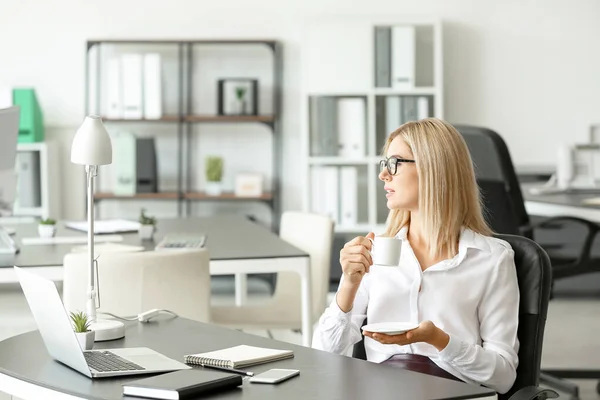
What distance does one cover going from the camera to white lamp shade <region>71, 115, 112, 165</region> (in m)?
2.35

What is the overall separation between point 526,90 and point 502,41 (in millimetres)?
345

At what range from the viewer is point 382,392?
1.81m

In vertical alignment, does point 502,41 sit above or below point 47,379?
above

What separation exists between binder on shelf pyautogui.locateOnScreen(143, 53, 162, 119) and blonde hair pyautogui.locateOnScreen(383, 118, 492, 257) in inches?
151

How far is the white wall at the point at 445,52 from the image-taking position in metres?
6.43

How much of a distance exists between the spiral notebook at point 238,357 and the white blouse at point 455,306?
25 centimetres

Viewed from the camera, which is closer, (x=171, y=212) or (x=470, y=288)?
(x=470, y=288)

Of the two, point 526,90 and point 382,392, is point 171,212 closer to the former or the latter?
point 526,90

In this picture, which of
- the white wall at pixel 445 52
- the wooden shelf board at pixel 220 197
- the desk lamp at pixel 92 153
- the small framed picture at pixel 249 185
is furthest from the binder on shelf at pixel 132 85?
the desk lamp at pixel 92 153

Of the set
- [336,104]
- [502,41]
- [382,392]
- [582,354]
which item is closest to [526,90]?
[502,41]

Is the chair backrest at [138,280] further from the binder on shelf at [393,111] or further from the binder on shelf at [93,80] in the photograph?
the binder on shelf at [93,80]

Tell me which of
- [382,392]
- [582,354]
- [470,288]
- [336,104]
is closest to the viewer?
[382,392]

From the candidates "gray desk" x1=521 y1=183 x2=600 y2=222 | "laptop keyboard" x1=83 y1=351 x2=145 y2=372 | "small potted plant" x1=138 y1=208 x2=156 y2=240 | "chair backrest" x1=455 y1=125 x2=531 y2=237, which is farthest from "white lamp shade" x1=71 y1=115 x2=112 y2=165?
"gray desk" x1=521 y1=183 x2=600 y2=222

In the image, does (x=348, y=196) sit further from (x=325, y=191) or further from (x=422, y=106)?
(x=422, y=106)
